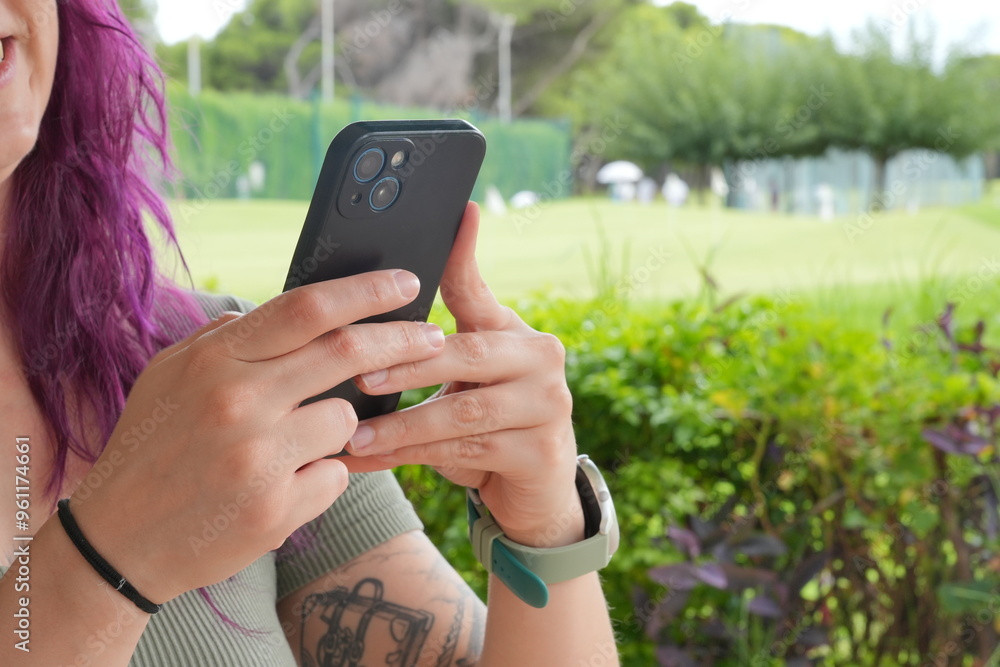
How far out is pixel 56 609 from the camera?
455mm

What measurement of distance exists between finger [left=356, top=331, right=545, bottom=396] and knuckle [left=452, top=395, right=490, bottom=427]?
0.01 meters

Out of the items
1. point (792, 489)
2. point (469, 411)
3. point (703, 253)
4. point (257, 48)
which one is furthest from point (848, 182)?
point (469, 411)

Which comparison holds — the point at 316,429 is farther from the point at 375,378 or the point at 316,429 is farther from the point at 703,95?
the point at 703,95

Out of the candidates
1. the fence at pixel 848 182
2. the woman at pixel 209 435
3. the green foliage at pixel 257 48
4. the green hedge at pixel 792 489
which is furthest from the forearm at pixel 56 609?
the green foliage at pixel 257 48

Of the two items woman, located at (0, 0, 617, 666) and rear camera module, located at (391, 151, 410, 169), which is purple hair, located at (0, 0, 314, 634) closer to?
woman, located at (0, 0, 617, 666)

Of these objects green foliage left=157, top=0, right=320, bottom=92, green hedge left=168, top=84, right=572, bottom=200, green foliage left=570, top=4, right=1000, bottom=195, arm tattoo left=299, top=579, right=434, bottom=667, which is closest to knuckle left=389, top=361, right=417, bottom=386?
arm tattoo left=299, top=579, right=434, bottom=667

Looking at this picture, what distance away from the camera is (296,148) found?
4.60m

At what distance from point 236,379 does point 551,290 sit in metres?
1.60

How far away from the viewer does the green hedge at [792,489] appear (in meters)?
1.41

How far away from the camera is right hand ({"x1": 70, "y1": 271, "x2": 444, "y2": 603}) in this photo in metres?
0.43

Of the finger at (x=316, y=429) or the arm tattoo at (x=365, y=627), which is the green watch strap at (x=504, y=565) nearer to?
the arm tattoo at (x=365, y=627)

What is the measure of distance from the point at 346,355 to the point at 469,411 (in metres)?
0.12

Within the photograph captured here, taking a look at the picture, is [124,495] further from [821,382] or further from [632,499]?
[821,382]

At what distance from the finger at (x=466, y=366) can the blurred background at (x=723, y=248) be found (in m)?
0.29
